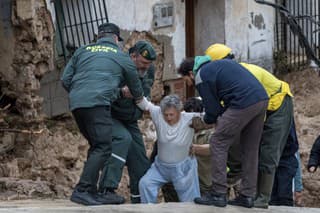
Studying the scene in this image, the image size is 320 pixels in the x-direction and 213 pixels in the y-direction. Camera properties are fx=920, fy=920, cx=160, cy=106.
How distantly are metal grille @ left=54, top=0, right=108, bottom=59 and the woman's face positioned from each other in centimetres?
339

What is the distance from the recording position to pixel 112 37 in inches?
317

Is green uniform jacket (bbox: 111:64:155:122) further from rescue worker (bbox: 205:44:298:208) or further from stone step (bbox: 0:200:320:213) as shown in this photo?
stone step (bbox: 0:200:320:213)

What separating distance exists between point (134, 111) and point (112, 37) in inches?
31.5

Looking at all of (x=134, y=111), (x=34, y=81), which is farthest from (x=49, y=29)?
(x=134, y=111)

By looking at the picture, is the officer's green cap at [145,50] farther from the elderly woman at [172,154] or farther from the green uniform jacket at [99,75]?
the elderly woman at [172,154]

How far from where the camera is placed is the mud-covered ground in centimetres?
938

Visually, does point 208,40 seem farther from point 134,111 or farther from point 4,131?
point 134,111

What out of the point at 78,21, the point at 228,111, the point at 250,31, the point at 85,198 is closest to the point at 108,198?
the point at 85,198

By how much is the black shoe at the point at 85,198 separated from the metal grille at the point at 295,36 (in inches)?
309

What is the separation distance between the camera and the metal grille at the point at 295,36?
15.2 meters

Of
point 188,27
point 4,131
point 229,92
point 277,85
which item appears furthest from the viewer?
point 188,27

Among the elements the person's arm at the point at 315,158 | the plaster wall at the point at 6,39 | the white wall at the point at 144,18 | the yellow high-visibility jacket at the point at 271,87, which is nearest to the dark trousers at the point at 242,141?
the yellow high-visibility jacket at the point at 271,87

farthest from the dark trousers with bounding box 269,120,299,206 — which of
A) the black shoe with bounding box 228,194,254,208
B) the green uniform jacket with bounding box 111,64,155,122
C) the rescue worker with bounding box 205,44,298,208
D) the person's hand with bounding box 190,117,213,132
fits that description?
the green uniform jacket with bounding box 111,64,155,122

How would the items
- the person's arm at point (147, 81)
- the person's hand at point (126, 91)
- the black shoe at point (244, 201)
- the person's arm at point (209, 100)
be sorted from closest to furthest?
1. the person's arm at point (209, 100)
2. the black shoe at point (244, 201)
3. the person's hand at point (126, 91)
4. the person's arm at point (147, 81)
